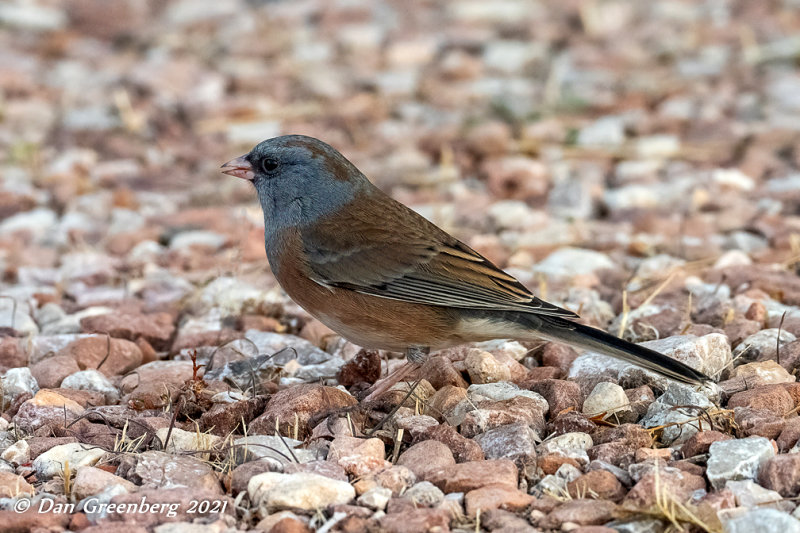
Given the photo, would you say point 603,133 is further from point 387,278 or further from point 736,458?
point 736,458

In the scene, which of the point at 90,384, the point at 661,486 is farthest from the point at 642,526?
the point at 90,384

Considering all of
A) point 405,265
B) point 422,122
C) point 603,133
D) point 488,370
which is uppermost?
point 603,133

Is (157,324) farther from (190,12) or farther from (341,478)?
(190,12)

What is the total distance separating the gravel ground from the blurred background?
0.09 feet

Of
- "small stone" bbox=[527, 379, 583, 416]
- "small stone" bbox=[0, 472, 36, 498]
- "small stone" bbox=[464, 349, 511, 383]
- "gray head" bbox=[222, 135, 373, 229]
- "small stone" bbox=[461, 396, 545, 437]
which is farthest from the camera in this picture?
"gray head" bbox=[222, 135, 373, 229]

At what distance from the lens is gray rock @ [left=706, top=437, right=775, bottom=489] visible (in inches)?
124

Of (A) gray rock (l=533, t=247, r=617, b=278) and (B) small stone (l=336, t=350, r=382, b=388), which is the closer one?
(B) small stone (l=336, t=350, r=382, b=388)

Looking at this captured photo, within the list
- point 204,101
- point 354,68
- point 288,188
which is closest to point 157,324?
point 288,188

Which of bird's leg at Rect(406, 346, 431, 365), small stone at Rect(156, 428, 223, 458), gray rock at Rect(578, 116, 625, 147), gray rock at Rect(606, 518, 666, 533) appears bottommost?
small stone at Rect(156, 428, 223, 458)

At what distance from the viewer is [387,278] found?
4.25m

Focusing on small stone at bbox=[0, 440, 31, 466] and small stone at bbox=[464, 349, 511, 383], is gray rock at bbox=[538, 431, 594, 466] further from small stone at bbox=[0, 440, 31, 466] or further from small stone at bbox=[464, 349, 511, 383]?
small stone at bbox=[0, 440, 31, 466]

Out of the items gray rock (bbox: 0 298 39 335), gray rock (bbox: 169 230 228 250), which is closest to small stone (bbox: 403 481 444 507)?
gray rock (bbox: 0 298 39 335)

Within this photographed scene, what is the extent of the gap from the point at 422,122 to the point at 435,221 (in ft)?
6.62

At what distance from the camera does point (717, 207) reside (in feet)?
20.8
